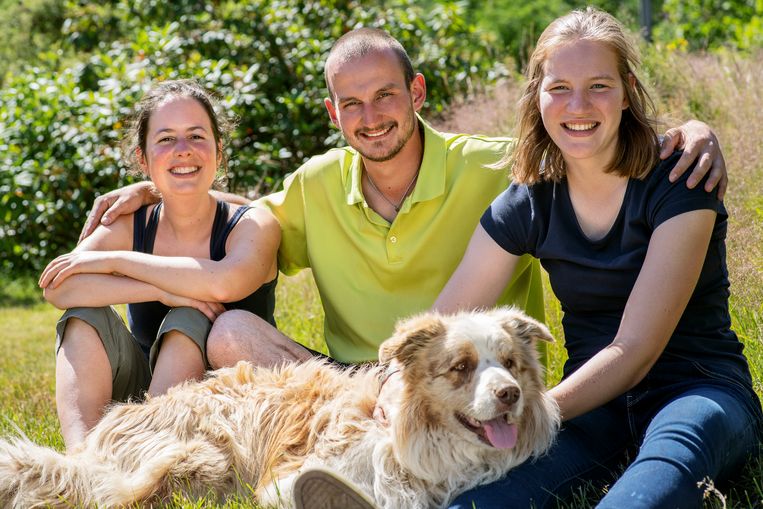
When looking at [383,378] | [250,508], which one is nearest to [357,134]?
[383,378]

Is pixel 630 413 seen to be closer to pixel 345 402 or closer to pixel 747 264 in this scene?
pixel 345 402

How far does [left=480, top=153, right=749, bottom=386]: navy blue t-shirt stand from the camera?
11.8ft

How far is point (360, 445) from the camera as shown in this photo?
3643mm

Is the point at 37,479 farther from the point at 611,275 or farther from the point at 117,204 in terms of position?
the point at 611,275

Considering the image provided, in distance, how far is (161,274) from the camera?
174 inches

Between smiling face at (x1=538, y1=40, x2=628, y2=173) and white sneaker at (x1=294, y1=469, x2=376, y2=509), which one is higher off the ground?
smiling face at (x1=538, y1=40, x2=628, y2=173)

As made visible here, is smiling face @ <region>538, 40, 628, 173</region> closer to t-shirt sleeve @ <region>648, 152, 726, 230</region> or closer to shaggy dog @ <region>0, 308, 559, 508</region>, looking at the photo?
t-shirt sleeve @ <region>648, 152, 726, 230</region>

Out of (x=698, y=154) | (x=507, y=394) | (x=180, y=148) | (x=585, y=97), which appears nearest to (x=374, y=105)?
(x=180, y=148)

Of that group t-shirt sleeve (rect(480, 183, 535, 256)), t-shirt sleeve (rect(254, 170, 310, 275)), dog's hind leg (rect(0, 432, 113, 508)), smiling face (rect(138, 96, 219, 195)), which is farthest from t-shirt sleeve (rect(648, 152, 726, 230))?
dog's hind leg (rect(0, 432, 113, 508))

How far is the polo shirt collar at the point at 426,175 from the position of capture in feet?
14.9

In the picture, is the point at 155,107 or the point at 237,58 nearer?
the point at 155,107

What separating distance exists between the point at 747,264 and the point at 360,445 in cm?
248

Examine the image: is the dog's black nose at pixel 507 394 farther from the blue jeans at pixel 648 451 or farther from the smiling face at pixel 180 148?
the smiling face at pixel 180 148

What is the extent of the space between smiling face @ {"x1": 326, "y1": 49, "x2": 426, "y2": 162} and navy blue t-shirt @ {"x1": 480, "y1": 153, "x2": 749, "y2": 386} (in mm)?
841
